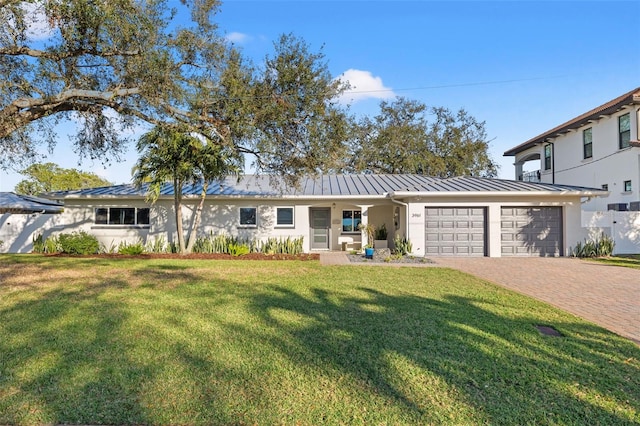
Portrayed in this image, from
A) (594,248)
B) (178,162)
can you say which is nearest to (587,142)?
(594,248)

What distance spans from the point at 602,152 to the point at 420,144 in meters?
13.6

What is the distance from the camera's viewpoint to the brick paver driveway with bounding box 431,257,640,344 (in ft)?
20.3

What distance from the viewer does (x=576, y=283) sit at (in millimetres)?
9258

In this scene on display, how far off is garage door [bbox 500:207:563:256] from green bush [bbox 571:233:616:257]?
2.08ft

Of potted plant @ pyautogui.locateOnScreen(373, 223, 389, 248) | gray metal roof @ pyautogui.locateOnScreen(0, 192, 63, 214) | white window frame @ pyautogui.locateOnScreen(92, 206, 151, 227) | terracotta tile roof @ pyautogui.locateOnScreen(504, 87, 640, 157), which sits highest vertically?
terracotta tile roof @ pyautogui.locateOnScreen(504, 87, 640, 157)

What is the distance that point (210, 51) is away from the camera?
1045cm

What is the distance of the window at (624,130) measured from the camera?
18047mm

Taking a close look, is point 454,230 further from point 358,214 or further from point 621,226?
point 621,226

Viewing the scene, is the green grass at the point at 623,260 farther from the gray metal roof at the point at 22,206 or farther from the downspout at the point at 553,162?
the gray metal roof at the point at 22,206

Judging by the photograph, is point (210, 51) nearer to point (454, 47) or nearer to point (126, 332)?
point (126, 332)

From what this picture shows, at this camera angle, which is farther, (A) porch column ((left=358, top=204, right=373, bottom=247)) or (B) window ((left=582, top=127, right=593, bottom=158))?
(B) window ((left=582, top=127, right=593, bottom=158))

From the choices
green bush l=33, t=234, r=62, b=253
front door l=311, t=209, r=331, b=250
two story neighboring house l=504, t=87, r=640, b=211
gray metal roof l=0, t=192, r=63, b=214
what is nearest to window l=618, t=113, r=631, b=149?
two story neighboring house l=504, t=87, r=640, b=211

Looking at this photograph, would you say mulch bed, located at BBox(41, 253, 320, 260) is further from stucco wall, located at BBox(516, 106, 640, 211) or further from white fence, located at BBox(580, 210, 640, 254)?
stucco wall, located at BBox(516, 106, 640, 211)

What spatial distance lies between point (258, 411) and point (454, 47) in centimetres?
1611
